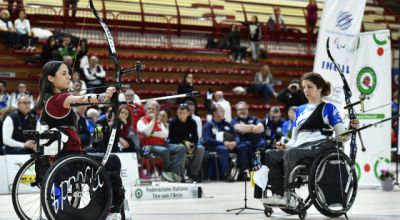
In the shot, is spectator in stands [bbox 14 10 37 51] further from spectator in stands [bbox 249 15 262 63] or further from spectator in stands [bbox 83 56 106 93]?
spectator in stands [bbox 249 15 262 63]

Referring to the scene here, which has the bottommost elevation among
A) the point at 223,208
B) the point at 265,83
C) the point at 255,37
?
the point at 223,208

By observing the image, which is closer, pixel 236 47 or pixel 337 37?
pixel 337 37

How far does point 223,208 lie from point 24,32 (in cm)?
960

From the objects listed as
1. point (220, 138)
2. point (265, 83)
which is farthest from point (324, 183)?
point (265, 83)

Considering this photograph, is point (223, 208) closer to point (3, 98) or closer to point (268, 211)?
point (268, 211)

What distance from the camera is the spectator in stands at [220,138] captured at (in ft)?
43.4

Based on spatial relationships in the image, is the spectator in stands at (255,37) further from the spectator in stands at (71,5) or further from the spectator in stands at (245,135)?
the spectator in stands at (245,135)

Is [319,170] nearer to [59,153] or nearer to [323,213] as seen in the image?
[323,213]

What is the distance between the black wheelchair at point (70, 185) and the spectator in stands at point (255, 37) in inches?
555

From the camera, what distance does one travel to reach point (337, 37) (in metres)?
10.3

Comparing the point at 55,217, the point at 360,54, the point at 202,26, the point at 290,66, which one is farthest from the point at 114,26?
the point at 55,217

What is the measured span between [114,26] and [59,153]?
1294 centimetres

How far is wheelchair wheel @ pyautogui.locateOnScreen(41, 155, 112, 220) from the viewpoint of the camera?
566 centimetres

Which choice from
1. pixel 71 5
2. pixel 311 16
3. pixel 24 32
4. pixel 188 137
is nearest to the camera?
pixel 188 137
